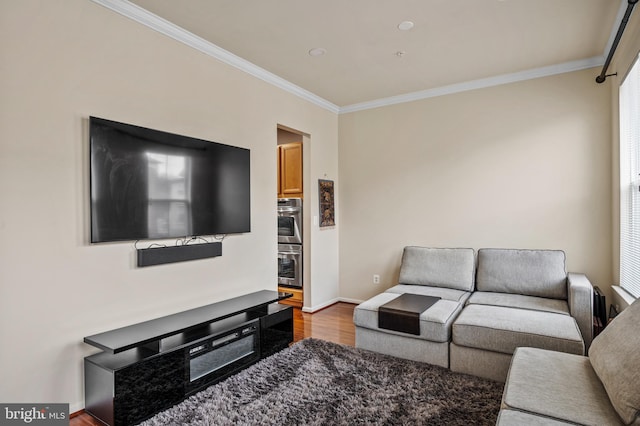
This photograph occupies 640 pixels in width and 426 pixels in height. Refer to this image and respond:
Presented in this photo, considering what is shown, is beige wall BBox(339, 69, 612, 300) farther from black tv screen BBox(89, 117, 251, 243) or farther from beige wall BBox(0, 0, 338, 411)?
beige wall BBox(0, 0, 338, 411)

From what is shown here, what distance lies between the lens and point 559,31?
9.73 feet

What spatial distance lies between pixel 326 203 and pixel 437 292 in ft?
5.92

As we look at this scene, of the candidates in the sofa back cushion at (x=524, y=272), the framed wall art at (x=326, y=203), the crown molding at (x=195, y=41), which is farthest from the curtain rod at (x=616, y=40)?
the framed wall art at (x=326, y=203)

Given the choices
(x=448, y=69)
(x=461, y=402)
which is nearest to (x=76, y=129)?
(x=461, y=402)

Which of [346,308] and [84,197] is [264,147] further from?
[346,308]

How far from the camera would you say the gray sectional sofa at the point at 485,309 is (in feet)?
8.58

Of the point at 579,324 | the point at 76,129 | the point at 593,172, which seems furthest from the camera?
the point at 593,172

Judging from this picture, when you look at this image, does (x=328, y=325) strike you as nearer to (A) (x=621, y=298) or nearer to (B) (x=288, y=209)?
(B) (x=288, y=209)

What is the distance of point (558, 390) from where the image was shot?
65.8 inches

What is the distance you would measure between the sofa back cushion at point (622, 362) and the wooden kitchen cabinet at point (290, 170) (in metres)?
3.46

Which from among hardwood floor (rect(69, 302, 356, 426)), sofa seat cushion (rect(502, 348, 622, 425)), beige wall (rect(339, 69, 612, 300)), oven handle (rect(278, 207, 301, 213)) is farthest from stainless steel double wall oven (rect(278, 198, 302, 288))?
sofa seat cushion (rect(502, 348, 622, 425))

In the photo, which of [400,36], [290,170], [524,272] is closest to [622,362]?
[524,272]

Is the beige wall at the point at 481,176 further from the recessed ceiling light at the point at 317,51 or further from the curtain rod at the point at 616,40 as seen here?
the recessed ceiling light at the point at 317,51

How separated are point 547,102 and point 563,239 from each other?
1390 mm
